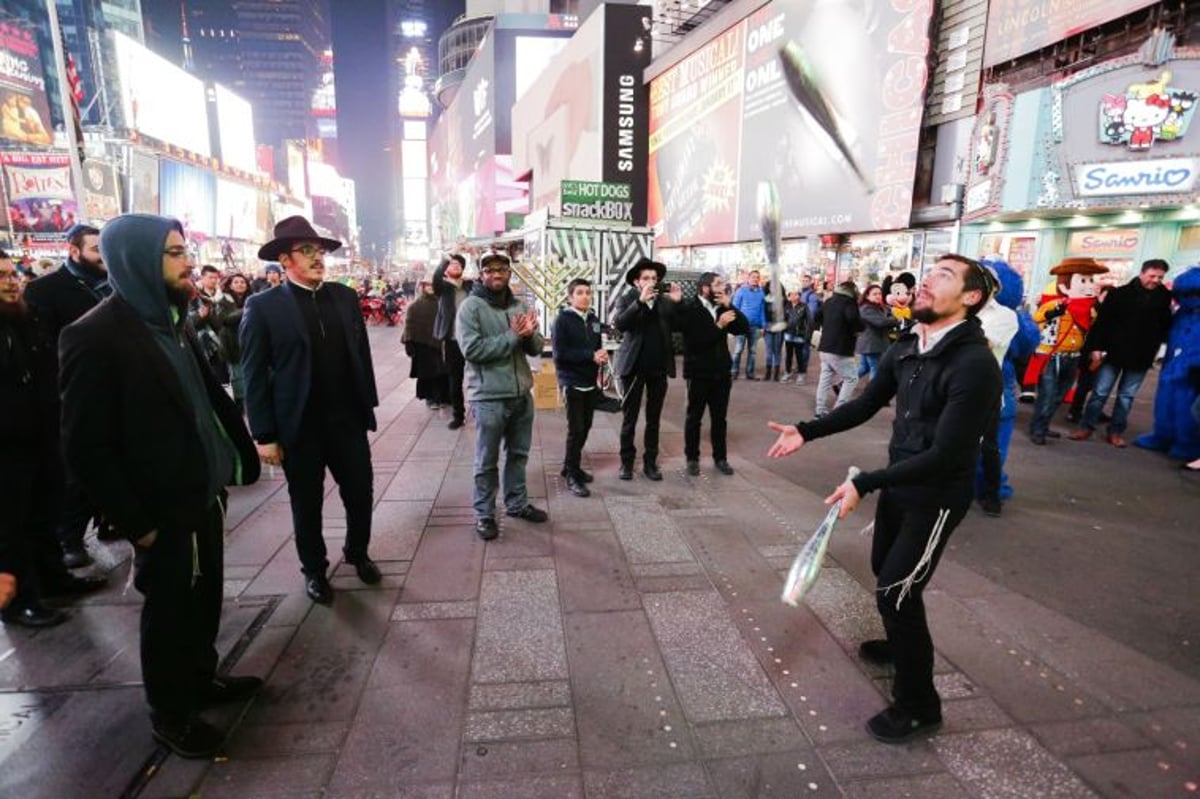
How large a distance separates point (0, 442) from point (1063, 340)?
9.67 metres

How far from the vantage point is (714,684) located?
2758 millimetres

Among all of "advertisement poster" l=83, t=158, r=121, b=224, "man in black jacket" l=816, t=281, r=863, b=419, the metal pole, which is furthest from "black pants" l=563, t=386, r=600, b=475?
"advertisement poster" l=83, t=158, r=121, b=224

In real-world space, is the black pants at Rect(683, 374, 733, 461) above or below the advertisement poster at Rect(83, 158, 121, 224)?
below

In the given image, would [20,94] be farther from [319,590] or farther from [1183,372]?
[1183,372]

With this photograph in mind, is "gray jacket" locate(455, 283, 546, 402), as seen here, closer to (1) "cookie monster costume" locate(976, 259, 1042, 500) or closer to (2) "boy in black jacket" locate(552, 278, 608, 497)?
(2) "boy in black jacket" locate(552, 278, 608, 497)

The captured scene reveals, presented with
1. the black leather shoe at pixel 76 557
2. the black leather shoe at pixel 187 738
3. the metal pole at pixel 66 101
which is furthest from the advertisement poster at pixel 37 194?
the black leather shoe at pixel 187 738

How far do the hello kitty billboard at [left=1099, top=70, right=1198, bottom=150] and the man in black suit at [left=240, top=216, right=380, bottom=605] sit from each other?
529 inches

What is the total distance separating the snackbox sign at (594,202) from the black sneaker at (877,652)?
Answer: 9961mm

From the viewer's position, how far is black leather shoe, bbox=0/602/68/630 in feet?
10.3

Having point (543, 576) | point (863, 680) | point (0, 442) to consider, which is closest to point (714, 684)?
point (863, 680)

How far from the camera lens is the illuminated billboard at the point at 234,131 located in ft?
205

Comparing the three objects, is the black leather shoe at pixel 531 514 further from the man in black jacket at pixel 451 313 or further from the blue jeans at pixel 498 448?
the man in black jacket at pixel 451 313

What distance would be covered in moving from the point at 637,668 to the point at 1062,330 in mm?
7220

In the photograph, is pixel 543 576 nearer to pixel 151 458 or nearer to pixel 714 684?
pixel 714 684
